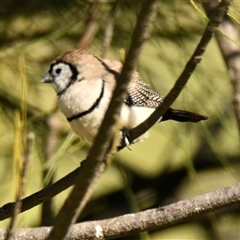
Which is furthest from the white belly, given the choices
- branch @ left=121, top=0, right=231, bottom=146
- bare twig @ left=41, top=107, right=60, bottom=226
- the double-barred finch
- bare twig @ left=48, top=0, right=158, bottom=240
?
bare twig @ left=48, top=0, right=158, bottom=240

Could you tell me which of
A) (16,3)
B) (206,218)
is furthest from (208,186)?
(16,3)

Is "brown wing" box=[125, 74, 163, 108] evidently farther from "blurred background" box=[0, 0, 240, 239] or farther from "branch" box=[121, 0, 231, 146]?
"branch" box=[121, 0, 231, 146]

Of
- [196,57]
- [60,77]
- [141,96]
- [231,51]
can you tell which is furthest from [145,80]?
[196,57]

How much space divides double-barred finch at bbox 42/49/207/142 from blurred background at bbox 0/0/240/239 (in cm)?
5

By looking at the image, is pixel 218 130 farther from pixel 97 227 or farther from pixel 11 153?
pixel 97 227

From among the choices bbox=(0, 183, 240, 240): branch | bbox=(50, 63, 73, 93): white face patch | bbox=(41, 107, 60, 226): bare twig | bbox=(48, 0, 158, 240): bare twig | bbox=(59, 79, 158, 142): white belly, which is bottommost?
bbox=(41, 107, 60, 226): bare twig

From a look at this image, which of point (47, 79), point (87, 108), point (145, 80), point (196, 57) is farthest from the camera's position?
point (145, 80)

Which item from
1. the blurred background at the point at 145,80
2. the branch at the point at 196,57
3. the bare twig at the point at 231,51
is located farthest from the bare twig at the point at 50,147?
the branch at the point at 196,57

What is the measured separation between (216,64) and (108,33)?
1.84ft

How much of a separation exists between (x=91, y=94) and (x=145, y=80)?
327mm

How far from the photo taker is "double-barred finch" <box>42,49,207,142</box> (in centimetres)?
162

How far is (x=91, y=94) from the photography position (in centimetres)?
167

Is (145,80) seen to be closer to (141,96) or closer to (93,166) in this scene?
(141,96)

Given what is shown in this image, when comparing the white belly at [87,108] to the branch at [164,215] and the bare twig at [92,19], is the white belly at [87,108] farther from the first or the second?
the branch at [164,215]
